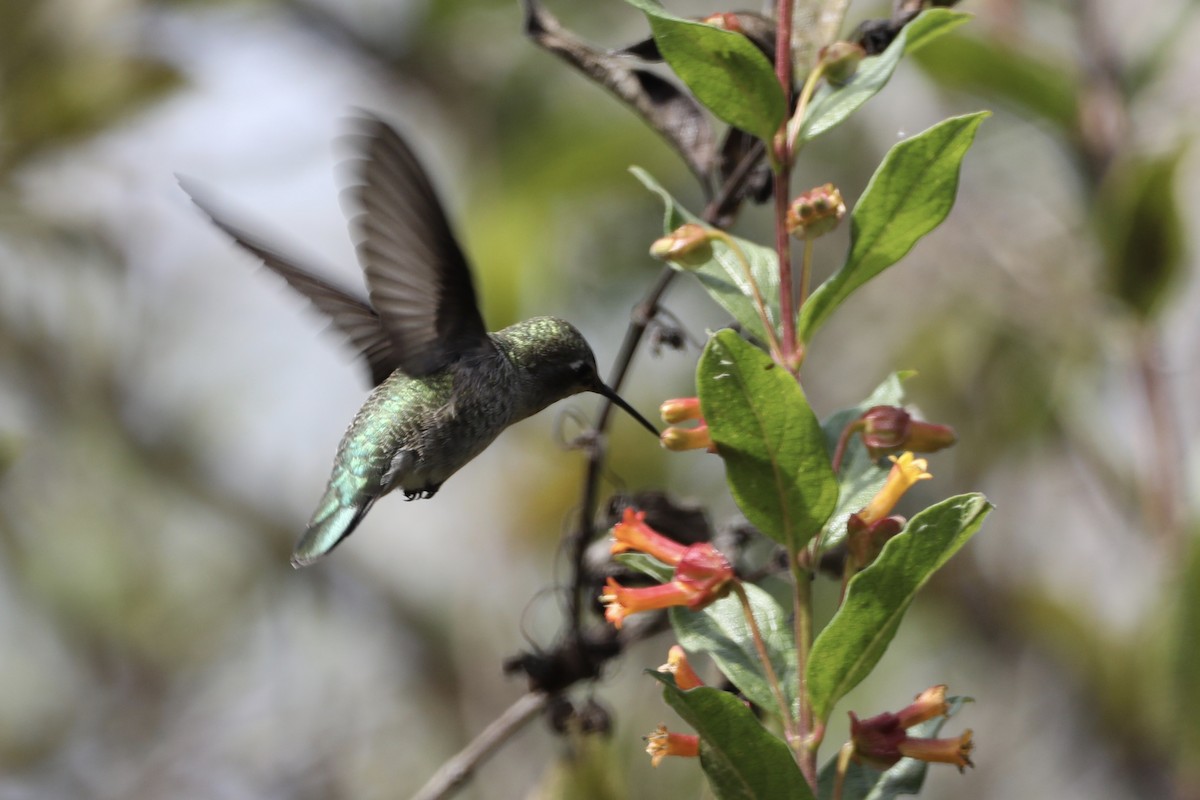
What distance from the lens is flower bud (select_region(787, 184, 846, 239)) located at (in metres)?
1.64

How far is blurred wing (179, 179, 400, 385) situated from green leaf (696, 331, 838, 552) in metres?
0.96

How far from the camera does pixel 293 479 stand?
5.96m

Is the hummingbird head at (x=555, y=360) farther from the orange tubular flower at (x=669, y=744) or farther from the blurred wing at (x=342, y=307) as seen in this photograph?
the orange tubular flower at (x=669, y=744)

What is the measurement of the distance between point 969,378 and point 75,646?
4.00 m

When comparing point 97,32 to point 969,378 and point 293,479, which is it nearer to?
point 293,479

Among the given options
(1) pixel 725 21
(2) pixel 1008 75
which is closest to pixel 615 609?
(1) pixel 725 21

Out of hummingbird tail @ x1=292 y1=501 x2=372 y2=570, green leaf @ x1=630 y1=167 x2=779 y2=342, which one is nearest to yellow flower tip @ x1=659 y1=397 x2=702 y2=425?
green leaf @ x1=630 y1=167 x2=779 y2=342

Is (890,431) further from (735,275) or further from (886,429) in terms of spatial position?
(735,275)

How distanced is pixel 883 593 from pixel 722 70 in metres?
0.71

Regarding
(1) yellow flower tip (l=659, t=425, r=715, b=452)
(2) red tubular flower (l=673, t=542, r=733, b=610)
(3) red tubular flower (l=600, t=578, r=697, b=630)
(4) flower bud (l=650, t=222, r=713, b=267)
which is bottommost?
(3) red tubular flower (l=600, t=578, r=697, b=630)

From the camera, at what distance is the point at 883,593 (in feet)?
4.80

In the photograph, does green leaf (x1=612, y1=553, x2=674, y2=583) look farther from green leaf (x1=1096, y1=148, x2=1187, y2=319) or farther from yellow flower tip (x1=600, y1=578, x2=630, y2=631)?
green leaf (x1=1096, y1=148, x2=1187, y2=319)

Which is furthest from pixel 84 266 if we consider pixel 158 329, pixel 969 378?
pixel 969 378

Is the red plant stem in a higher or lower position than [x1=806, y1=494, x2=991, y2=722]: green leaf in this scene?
higher
